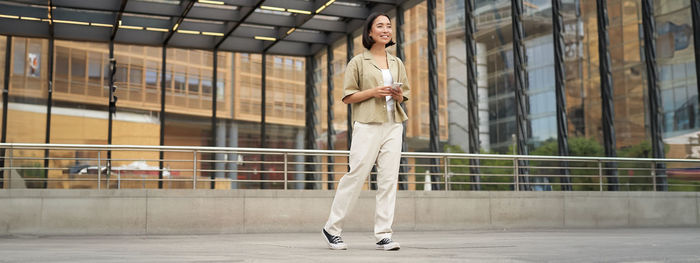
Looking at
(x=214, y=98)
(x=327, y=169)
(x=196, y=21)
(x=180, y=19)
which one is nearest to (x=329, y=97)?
(x=327, y=169)

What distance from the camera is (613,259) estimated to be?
375cm

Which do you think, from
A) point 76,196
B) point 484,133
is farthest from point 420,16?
point 76,196

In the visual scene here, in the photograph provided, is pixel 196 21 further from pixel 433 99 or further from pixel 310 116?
pixel 433 99

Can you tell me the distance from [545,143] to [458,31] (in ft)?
10.5

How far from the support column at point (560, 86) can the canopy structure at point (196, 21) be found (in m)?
4.36

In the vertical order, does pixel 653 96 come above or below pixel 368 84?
above

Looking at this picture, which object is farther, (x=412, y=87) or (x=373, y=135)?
(x=412, y=87)

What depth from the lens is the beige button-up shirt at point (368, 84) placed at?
479 centimetres

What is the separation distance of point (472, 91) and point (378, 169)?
9.25 meters

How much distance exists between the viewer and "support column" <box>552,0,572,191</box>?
12055 mm

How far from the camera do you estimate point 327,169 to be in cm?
1870

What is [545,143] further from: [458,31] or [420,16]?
[420,16]

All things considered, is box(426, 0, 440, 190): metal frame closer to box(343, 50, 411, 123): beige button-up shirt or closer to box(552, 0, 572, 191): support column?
box(552, 0, 572, 191): support column

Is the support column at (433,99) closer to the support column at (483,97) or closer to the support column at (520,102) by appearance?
the support column at (483,97)
